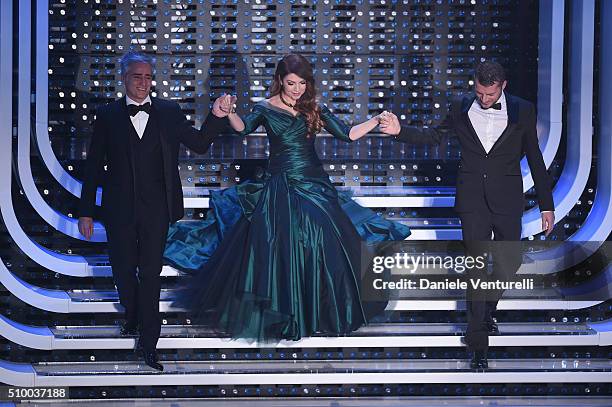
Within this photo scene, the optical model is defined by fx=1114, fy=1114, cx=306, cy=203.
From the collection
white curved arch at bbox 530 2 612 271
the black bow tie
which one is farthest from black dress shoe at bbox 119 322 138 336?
white curved arch at bbox 530 2 612 271

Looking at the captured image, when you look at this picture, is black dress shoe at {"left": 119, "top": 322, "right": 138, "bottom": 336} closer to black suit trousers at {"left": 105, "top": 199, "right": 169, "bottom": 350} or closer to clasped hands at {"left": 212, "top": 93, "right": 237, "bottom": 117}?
black suit trousers at {"left": 105, "top": 199, "right": 169, "bottom": 350}

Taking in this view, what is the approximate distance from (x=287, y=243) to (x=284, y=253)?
0.19 feet

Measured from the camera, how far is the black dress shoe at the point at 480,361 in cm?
634

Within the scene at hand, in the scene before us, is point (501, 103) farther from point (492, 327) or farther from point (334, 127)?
point (492, 327)

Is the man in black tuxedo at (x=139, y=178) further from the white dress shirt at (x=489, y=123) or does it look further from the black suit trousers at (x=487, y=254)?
the black suit trousers at (x=487, y=254)

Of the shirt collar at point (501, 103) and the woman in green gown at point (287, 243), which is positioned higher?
the shirt collar at point (501, 103)

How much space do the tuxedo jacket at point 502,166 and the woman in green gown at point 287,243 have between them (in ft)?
1.58

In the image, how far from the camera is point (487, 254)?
6.26 meters

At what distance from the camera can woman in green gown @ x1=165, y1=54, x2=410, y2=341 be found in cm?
609

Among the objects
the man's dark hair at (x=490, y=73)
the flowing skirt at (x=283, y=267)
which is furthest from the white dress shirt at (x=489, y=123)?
the flowing skirt at (x=283, y=267)

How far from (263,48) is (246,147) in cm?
61

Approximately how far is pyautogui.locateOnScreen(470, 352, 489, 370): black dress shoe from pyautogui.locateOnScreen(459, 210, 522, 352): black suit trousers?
39 mm

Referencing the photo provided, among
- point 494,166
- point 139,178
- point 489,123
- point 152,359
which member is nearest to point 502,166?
point 494,166

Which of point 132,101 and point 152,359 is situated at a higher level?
point 132,101
